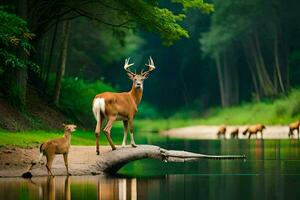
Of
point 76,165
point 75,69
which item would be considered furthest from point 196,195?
point 75,69

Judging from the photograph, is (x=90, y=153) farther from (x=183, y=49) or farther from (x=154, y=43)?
(x=154, y=43)

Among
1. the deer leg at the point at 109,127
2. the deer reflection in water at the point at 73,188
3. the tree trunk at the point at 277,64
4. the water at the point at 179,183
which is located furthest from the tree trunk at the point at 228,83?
the deer reflection in water at the point at 73,188

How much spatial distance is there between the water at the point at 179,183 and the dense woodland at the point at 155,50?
4629 millimetres

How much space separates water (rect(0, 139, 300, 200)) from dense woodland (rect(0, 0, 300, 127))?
4629 millimetres

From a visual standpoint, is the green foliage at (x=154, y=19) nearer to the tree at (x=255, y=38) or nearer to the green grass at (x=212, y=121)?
the green grass at (x=212, y=121)

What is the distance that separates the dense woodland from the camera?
34531 mm

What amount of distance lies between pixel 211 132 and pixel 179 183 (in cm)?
4484

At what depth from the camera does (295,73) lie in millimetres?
72938

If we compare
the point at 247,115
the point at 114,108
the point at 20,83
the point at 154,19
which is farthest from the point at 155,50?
the point at 114,108

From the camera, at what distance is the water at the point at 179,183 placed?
18547 millimetres

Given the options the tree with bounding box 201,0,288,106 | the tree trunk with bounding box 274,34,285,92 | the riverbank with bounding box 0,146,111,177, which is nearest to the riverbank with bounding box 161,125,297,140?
the tree trunk with bounding box 274,34,285,92

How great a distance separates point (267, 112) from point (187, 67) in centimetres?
3193

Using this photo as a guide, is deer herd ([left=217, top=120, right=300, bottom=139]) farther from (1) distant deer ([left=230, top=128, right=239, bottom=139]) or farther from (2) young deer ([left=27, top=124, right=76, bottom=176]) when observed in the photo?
(2) young deer ([left=27, top=124, right=76, bottom=176])

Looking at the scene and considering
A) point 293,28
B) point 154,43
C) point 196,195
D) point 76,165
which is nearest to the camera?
point 196,195
